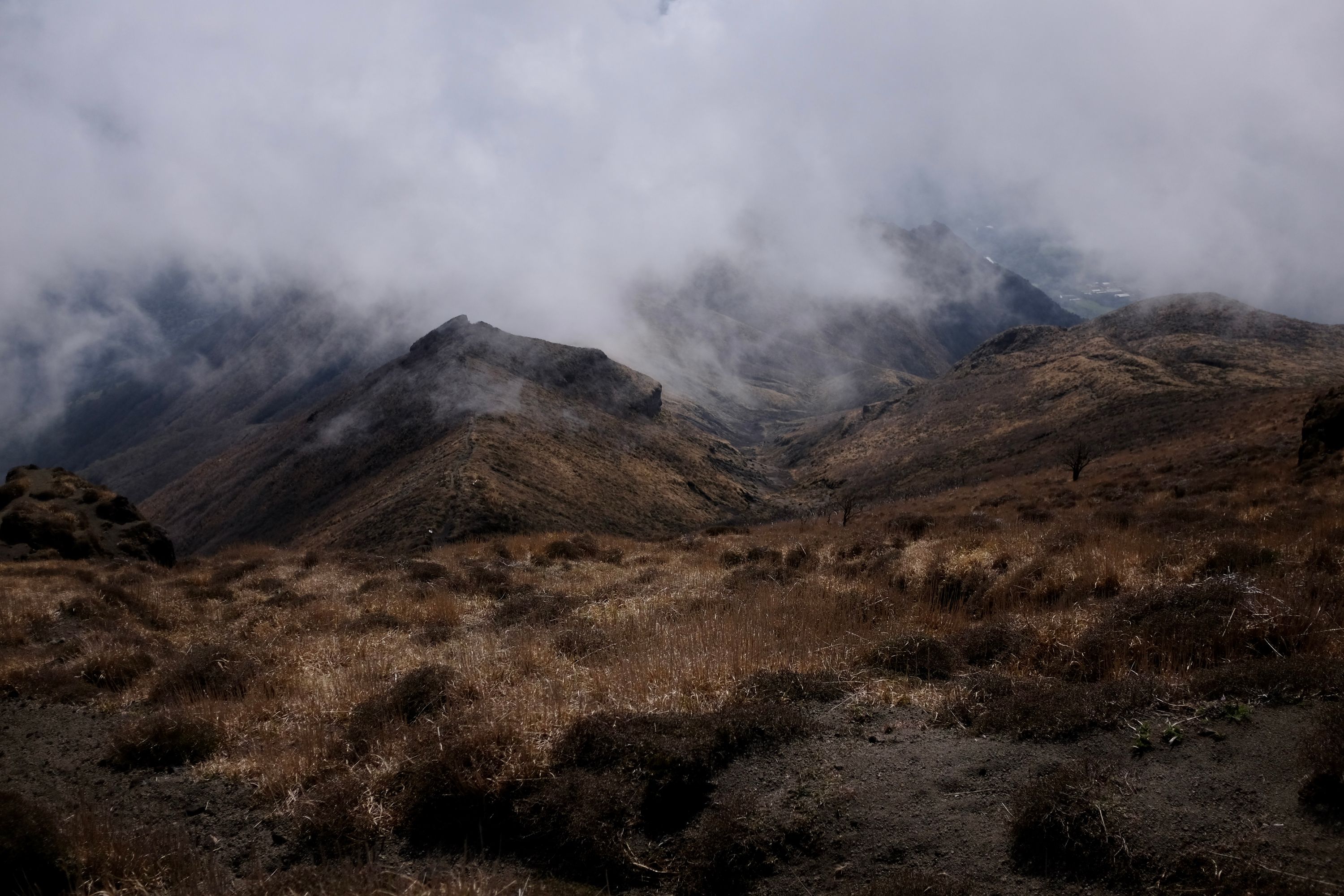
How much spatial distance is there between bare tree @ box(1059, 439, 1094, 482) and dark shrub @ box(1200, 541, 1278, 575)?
101ft

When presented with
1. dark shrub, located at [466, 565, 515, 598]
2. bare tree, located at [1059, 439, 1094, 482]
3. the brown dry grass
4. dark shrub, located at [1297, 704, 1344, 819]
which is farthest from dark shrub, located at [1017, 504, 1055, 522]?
bare tree, located at [1059, 439, 1094, 482]

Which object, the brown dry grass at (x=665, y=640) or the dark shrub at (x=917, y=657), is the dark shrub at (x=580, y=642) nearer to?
the brown dry grass at (x=665, y=640)

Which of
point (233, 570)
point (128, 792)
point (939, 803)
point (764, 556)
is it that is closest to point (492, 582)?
point (764, 556)

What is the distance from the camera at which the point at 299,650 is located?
8.55 m

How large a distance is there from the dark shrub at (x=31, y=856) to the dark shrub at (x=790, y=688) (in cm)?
447

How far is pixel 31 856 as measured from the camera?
396 cm

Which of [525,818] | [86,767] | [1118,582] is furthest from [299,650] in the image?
[1118,582]

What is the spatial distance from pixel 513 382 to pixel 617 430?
12.7m

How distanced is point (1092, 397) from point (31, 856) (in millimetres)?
93200

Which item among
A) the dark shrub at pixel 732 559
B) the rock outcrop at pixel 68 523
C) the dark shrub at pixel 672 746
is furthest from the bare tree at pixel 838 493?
the dark shrub at pixel 672 746

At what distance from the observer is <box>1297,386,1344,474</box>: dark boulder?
54.1 ft

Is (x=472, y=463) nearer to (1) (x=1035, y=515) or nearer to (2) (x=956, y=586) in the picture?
(1) (x=1035, y=515)

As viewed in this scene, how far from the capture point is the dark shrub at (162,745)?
585cm

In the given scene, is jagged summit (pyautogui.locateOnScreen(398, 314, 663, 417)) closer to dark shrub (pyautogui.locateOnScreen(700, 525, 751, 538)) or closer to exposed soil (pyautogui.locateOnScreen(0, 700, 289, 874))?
dark shrub (pyautogui.locateOnScreen(700, 525, 751, 538))
